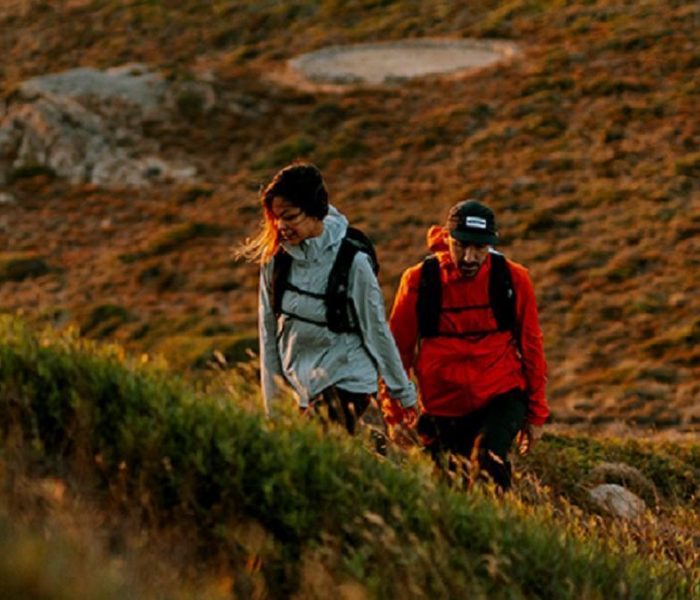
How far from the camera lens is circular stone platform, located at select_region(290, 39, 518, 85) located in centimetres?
3684

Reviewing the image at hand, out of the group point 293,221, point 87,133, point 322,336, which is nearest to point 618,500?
point 322,336

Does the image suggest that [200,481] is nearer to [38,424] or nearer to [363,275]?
[38,424]

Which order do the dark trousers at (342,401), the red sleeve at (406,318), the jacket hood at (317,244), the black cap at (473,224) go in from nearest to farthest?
the jacket hood at (317,244), the dark trousers at (342,401), the black cap at (473,224), the red sleeve at (406,318)

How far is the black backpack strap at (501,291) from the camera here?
6820mm

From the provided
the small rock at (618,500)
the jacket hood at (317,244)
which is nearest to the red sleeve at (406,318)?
the jacket hood at (317,244)

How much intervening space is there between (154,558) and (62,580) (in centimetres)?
146

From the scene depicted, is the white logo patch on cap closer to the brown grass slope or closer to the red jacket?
the red jacket

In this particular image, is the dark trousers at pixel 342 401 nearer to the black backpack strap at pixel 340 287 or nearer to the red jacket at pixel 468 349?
the black backpack strap at pixel 340 287

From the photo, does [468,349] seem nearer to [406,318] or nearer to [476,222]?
[406,318]

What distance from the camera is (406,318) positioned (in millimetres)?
6996

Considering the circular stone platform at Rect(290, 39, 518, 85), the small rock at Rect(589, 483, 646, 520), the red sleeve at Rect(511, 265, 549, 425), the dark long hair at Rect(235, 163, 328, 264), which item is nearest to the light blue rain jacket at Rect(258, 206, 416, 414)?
the dark long hair at Rect(235, 163, 328, 264)

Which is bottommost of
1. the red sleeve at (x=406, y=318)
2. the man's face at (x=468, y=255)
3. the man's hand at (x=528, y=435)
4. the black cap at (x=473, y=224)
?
the man's hand at (x=528, y=435)

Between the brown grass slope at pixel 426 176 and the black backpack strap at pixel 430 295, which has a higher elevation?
the black backpack strap at pixel 430 295

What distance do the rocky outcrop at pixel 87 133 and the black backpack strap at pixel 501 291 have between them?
26089 mm
